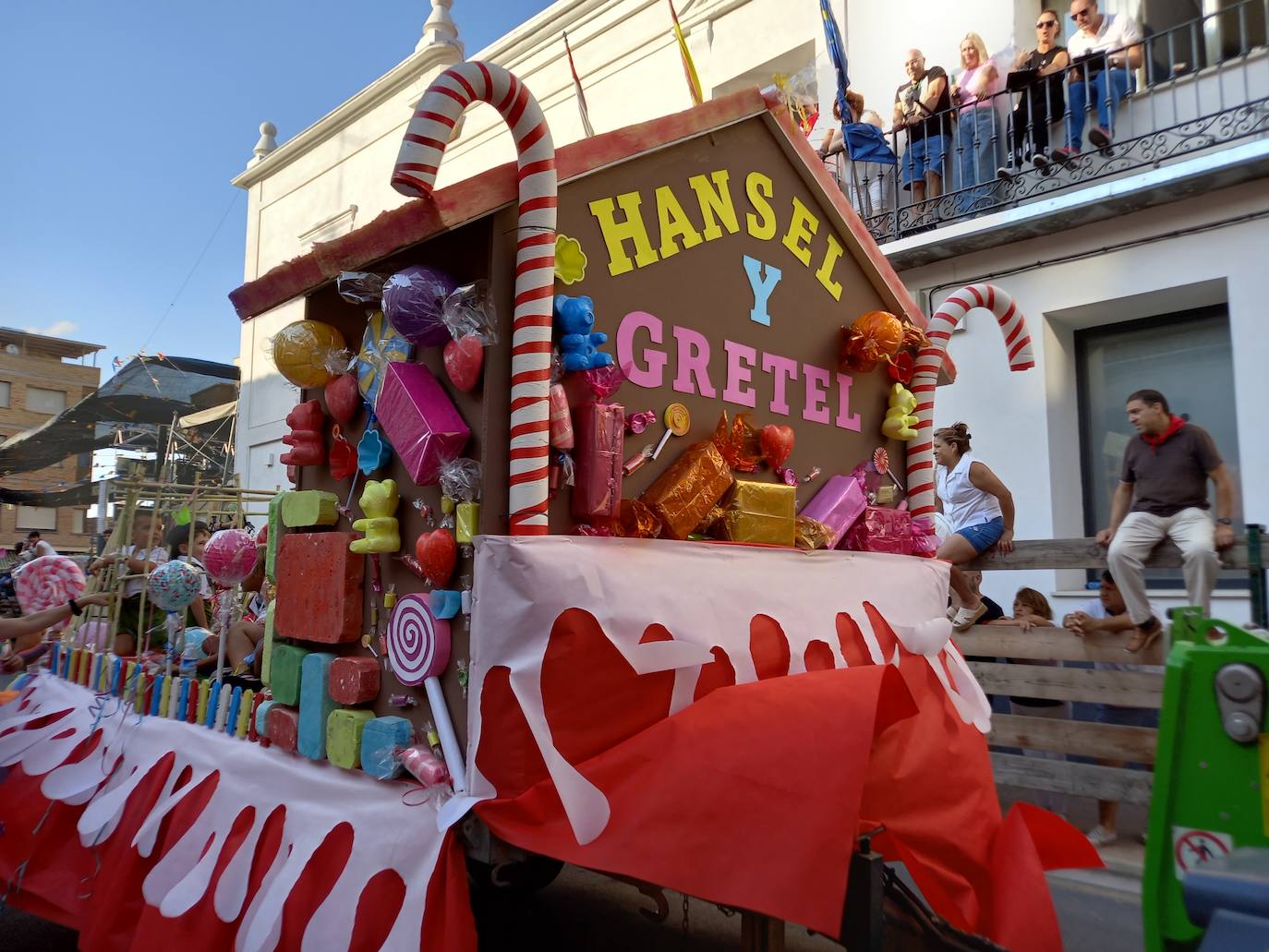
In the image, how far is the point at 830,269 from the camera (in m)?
3.60

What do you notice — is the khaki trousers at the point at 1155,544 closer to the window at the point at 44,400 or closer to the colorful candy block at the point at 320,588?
the colorful candy block at the point at 320,588

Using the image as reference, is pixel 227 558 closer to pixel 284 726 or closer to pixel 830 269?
pixel 284 726

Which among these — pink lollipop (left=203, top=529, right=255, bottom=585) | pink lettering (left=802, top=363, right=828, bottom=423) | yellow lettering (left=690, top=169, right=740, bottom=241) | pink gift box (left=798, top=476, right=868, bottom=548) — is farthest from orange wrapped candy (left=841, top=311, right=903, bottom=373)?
pink lollipop (left=203, top=529, right=255, bottom=585)

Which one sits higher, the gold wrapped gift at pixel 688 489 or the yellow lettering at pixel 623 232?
the yellow lettering at pixel 623 232

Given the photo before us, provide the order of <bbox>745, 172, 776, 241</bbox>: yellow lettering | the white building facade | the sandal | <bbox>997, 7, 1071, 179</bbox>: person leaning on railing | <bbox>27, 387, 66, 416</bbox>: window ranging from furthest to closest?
<bbox>27, 387, 66, 416</bbox>: window
<bbox>997, 7, 1071, 179</bbox>: person leaning on railing
the white building facade
the sandal
<bbox>745, 172, 776, 241</bbox>: yellow lettering

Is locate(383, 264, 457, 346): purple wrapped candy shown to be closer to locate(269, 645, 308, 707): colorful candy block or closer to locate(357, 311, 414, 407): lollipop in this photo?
locate(357, 311, 414, 407): lollipop

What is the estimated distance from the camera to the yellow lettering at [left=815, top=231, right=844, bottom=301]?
3.57m

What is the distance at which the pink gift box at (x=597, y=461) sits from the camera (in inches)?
99.7

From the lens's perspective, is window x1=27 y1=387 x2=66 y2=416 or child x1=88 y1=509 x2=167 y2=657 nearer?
child x1=88 y1=509 x2=167 y2=657

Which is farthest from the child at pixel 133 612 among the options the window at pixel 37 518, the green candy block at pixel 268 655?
the window at pixel 37 518

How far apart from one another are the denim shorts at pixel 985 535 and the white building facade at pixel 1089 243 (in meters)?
2.51

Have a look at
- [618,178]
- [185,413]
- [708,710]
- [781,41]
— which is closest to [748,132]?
[618,178]

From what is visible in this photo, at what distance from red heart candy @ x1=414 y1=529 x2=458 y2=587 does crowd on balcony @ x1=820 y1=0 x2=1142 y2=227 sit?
732 cm

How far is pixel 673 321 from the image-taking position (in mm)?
2941
